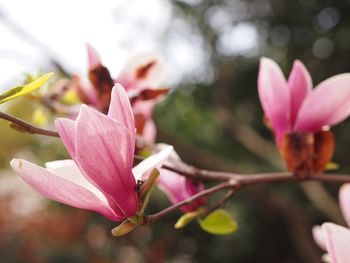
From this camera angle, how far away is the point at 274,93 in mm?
444

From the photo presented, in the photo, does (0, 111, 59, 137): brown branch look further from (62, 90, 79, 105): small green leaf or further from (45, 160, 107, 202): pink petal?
(62, 90, 79, 105): small green leaf

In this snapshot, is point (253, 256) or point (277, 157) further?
point (253, 256)

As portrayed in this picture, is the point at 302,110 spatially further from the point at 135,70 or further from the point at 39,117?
the point at 39,117

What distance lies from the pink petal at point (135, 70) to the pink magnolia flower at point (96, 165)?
8.7 inches

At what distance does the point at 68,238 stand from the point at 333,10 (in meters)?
2.70

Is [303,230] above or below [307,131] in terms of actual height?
below

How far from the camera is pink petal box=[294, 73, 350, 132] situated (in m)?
0.43

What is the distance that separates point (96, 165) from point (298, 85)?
231 millimetres

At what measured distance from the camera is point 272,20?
3.95 metres

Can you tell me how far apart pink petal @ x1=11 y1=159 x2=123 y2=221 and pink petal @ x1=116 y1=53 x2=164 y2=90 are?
23 centimetres

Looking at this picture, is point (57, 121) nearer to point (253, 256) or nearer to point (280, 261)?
point (253, 256)

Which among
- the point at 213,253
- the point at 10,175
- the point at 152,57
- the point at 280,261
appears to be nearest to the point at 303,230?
the point at 213,253

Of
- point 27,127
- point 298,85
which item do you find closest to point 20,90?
point 27,127

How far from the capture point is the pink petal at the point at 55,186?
0.97 ft
